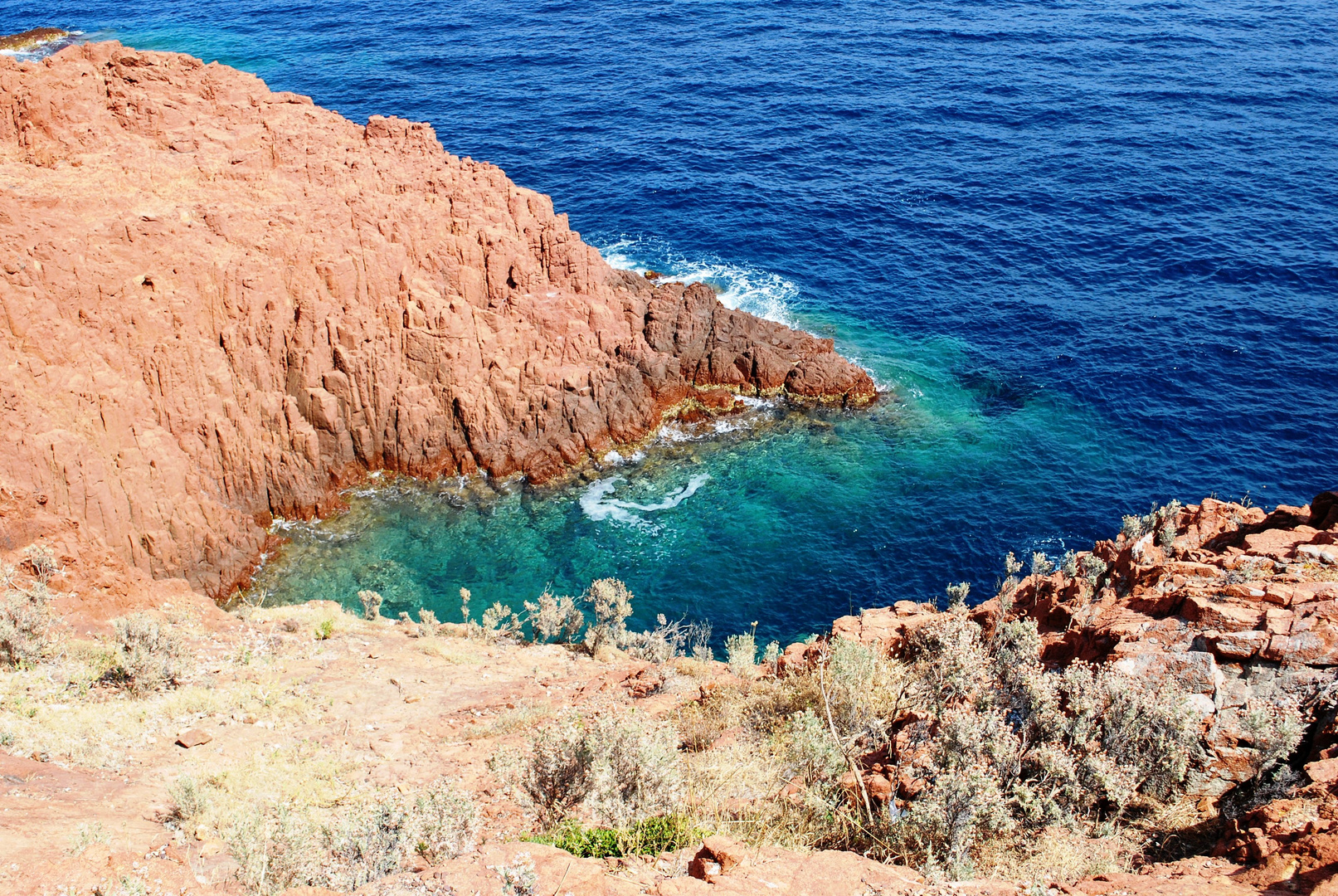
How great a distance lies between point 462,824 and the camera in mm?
15789

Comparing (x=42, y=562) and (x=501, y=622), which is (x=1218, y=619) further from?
(x=42, y=562)

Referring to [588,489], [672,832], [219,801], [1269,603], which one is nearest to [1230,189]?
[588,489]

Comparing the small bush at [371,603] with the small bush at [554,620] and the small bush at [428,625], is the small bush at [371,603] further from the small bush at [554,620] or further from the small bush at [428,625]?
the small bush at [554,620]

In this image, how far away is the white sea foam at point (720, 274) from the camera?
2167 inches

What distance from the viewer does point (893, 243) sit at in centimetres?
6088

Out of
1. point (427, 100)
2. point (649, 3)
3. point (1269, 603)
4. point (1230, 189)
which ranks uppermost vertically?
point (649, 3)

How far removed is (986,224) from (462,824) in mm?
55365

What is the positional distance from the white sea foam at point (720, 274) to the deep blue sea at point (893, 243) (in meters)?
0.27

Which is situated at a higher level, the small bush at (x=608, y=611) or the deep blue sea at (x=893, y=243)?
the deep blue sea at (x=893, y=243)

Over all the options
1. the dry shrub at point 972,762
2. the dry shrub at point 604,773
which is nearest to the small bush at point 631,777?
the dry shrub at point 604,773

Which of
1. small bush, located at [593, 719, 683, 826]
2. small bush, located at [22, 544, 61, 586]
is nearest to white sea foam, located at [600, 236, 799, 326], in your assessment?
small bush, located at [22, 544, 61, 586]

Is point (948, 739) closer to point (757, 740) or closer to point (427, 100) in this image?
point (757, 740)

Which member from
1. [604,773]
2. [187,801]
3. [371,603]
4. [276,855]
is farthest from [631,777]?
[371,603]

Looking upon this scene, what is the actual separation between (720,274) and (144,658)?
137 ft
